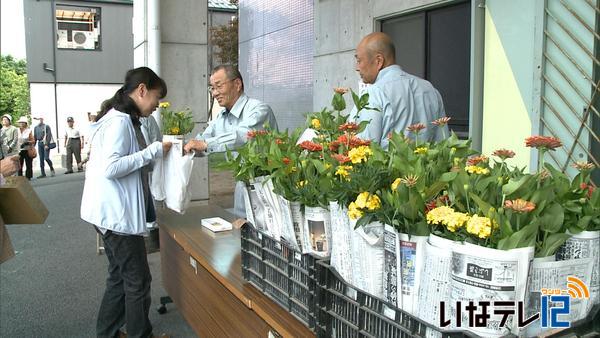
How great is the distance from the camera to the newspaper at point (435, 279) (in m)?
1.07

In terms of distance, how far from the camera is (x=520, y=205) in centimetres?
100

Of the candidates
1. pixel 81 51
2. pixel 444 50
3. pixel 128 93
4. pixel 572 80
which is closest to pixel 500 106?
pixel 572 80

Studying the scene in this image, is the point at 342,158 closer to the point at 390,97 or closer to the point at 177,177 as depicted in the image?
the point at 390,97

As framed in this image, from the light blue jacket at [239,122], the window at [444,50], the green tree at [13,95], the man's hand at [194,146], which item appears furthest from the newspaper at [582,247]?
the green tree at [13,95]

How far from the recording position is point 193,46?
627 centimetres

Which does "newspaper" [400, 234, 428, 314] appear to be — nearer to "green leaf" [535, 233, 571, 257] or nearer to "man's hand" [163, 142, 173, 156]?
"green leaf" [535, 233, 571, 257]

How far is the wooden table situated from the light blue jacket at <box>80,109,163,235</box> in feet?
1.09

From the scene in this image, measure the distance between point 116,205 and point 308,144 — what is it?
1.62 m

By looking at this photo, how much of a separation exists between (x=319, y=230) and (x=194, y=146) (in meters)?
1.40

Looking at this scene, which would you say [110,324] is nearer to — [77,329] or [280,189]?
[77,329]

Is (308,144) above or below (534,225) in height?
above

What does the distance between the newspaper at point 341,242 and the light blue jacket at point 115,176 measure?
1643 mm

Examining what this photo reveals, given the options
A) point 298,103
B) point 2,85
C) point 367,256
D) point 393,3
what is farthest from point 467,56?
point 2,85

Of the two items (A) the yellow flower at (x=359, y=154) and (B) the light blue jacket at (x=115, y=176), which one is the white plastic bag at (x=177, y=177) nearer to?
(B) the light blue jacket at (x=115, y=176)
